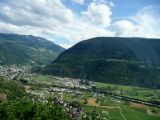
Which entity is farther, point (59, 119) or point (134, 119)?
point (134, 119)

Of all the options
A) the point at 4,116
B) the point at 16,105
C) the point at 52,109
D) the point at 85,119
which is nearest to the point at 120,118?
the point at 85,119

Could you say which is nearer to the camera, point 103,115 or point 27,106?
point 27,106

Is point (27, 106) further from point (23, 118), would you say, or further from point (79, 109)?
point (79, 109)

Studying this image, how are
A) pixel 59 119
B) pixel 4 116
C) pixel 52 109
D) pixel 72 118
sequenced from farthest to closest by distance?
pixel 72 118
pixel 52 109
pixel 59 119
pixel 4 116

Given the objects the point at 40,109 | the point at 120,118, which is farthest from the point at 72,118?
the point at 120,118

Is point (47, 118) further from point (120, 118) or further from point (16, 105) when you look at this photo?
point (120, 118)

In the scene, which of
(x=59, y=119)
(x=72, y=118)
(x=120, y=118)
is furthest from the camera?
(x=120, y=118)

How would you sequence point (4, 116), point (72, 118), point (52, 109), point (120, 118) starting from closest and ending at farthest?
point (4, 116) < point (52, 109) < point (72, 118) < point (120, 118)

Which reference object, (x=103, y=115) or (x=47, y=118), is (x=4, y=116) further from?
(x=103, y=115)

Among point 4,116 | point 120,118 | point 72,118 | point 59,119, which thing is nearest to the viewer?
point 4,116
